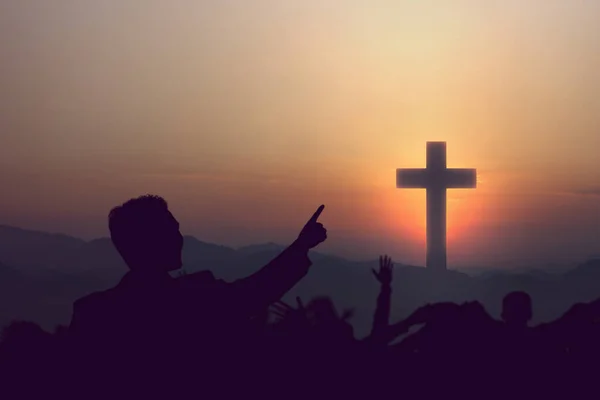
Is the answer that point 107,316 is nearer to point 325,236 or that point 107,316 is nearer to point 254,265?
point 325,236

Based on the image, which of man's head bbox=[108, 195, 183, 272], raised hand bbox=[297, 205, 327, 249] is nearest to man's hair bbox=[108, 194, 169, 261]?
man's head bbox=[108, 195, 183, 272]

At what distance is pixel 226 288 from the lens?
13.8ft

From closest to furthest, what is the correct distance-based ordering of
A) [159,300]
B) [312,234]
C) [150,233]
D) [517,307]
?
[159,300], [150,233], [312,234], [517,307]

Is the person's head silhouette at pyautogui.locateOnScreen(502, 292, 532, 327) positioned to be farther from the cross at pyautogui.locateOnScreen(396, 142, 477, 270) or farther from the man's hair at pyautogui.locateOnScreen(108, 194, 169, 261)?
the cross at pyautogui.locateOnScreen(396, 142, 477, 270)

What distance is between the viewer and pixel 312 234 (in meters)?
4.71

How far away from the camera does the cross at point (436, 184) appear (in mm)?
29391

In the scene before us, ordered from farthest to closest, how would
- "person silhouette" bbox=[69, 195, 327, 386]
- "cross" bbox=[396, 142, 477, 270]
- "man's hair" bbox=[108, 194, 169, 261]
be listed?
1. "cross" bbox=[396, 142, 477, 270]
2. "man's hair" bbox=[108, 194, 169, 261]
3. "person silhouette" bbox=[69, 195, 327, 386]

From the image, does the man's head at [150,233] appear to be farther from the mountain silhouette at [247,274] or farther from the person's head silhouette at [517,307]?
the mountain silhouette at [247,274]

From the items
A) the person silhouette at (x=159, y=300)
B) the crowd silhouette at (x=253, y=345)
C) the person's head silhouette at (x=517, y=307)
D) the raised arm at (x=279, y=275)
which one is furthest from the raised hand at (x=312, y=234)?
the person's head silhouette at (x=517, y=307)

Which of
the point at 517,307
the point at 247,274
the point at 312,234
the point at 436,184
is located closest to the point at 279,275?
the point at 312,234

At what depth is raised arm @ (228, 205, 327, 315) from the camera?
4.25 meters

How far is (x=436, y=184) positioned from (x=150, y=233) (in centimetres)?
2584

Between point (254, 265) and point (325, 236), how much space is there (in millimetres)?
97552

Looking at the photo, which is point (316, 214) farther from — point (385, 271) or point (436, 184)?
point (436, 184)
